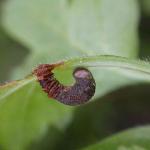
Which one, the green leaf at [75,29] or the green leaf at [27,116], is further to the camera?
the green leaf at [75,29]

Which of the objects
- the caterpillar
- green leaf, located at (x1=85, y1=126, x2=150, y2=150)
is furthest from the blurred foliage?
the caterpillar

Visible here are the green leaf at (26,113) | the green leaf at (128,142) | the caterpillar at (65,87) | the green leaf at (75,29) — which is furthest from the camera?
the green leaf at (75,29)

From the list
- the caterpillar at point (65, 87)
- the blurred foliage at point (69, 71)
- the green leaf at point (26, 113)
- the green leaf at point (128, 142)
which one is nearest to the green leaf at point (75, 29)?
the blurred foliage at point (69, 71)

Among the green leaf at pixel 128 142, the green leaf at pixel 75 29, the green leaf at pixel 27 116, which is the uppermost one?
the green leaf at pixel 75 29

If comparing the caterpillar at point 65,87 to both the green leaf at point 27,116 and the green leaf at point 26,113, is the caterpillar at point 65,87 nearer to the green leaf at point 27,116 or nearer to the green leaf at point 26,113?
the green leaf at point 26,113

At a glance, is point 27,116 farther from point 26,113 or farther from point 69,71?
point 69,71

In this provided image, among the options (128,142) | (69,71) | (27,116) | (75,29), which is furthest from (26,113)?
(75,29)

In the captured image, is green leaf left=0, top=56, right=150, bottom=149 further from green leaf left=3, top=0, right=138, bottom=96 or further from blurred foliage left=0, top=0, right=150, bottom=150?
green leaf left=3, top=0, right=138, bottom=96
